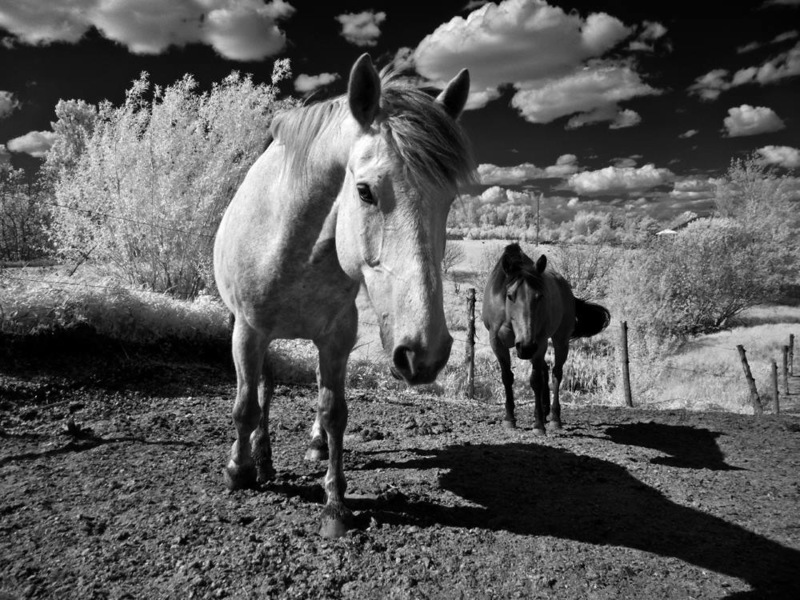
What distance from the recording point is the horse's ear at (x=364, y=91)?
1861 mm

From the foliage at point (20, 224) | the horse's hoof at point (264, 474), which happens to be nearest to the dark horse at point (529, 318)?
the horse's hoof at point (264, 474)

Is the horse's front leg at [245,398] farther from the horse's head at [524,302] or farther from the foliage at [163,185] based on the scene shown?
the foliage at [163,185]

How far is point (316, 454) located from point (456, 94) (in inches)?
117

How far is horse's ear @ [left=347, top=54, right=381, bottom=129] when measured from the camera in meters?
1.86

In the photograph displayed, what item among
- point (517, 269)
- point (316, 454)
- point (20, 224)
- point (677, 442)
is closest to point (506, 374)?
point (517, 269)

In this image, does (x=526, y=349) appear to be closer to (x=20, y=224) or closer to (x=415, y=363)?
(x=415, y=363)

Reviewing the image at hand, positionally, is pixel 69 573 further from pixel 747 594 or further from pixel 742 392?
pixel 742 392

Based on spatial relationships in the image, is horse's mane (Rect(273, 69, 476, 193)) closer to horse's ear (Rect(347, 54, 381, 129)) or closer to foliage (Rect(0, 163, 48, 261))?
horse's ear (Rect(347, 54, 381, 129))

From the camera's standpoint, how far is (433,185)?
5.79 feet

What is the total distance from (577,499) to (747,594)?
44.5 inches

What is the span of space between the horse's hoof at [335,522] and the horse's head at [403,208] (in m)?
1.22

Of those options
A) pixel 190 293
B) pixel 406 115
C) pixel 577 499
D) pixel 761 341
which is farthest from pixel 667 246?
pixel 406 115

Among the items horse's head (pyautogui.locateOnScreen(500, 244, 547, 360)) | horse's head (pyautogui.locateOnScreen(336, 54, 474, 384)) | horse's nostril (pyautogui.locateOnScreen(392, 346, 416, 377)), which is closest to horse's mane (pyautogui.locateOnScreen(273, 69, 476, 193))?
horse's head (pyautogui.locateOnScreen(336, 54, 474, 384))

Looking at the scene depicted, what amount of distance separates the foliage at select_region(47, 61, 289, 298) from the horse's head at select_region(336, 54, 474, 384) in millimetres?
7704
